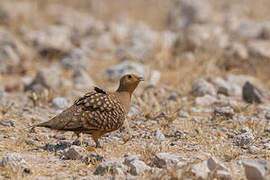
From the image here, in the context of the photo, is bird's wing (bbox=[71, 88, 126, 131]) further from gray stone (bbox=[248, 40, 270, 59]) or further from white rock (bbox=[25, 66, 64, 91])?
gray stone (bbox=[248, 40, 270, 59])

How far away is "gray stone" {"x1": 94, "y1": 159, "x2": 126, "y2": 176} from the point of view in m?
3.80

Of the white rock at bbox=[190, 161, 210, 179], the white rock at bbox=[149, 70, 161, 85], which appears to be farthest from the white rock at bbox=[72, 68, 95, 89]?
the white rock at bbox=[190, 161, 210, 179]

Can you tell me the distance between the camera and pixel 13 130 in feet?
17.7

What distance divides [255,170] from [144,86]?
454 cm

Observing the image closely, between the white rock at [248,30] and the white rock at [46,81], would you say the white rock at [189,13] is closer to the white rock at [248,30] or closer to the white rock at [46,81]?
the white rock at [248,30]

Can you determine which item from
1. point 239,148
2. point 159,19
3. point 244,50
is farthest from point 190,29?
point 239,148

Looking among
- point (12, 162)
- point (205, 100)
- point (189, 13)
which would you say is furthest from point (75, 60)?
point (12, 162)

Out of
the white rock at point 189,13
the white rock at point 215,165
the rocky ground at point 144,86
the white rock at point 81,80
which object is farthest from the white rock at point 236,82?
the white rock at point 189,13

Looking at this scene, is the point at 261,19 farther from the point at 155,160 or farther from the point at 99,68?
the point at 155,160

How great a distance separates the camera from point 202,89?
24.7ft

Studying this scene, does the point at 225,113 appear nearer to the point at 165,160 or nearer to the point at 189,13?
the point at 165,160

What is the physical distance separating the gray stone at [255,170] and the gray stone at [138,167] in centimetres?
85

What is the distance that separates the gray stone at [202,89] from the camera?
7511 millimetres

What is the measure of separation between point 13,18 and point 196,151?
9.41 meters
